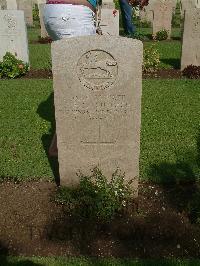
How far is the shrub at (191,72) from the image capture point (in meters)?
8.60

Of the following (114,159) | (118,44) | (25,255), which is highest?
(118,44)

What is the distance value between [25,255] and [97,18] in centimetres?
254

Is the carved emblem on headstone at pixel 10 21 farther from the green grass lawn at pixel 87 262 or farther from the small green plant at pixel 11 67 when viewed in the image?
the green grass lawn at pixel 87 262

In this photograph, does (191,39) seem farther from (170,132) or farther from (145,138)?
(145,138)

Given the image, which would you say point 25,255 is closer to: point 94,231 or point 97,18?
point 94,231

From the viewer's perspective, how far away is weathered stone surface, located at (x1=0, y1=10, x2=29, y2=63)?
912 centimetres

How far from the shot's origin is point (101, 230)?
323 cm

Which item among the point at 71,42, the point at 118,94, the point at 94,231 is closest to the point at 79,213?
the point at 94,231

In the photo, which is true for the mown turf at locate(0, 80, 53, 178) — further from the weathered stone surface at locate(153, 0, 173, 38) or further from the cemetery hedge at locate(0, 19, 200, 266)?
the weathered stone surface at locate(153, 0, 173, 38)

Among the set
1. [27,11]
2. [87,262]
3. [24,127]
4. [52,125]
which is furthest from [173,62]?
[27,11]

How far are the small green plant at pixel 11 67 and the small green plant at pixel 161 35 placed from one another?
23.3ft

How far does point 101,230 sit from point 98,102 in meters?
1.11

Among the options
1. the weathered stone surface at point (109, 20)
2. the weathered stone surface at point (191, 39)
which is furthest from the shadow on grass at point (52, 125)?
the weathered stone surface at point (109, 20)

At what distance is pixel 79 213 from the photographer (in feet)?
11.1
